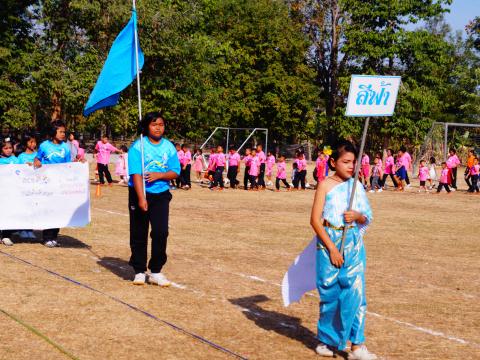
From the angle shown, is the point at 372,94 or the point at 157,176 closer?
the point at 372,94

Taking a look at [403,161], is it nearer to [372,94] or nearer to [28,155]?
[28,155]

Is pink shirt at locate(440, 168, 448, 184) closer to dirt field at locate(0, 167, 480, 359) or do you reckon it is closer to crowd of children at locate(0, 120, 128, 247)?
dirt field at locate(0, 167, 480, 359)

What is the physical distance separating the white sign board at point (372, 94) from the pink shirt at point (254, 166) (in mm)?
21994

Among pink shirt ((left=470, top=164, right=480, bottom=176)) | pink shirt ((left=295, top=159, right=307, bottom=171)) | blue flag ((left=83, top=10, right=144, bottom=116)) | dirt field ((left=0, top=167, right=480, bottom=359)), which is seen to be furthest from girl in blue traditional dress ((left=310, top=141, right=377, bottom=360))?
pink shirt ((left=470, top=164, right=480, bottom=176))

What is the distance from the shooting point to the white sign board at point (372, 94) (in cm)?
624

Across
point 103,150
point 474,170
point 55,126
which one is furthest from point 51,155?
point 474,170

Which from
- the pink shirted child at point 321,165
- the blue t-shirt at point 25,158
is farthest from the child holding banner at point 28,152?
the pink shirted child at point 321,165

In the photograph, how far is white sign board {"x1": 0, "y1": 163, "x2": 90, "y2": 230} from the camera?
11.5 meters

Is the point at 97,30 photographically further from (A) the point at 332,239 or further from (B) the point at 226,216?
(A) the point at 332,239

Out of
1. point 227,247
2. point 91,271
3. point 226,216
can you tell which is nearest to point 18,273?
point 91,271

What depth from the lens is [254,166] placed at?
93.2 feet

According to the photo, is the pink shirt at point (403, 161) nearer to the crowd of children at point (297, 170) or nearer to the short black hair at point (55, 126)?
the crowd of children at point (297, 170)

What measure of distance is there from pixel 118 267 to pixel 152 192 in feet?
6.25

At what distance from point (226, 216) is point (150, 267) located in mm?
8815
